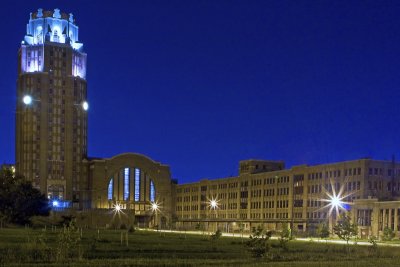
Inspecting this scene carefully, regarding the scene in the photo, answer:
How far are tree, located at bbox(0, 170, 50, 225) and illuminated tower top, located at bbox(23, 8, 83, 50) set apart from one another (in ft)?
262

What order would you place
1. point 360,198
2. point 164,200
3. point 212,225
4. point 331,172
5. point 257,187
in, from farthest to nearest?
point 164,200 < point 212,225 < point 257,187 < point 331,172 < point 360,198

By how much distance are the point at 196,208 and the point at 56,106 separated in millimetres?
59206

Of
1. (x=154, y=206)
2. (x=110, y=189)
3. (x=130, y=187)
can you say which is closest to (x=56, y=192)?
(x=110, y=189)

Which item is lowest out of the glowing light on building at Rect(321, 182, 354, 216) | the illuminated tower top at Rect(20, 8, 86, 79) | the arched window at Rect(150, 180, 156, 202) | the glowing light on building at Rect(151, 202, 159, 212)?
the glowing light on building at Rect(151, 202, 159, 212)

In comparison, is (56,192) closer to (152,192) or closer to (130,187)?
(130,187)

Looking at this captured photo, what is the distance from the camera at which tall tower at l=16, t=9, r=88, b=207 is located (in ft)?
594

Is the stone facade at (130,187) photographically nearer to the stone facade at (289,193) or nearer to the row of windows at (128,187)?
the row of windows at (128,187)

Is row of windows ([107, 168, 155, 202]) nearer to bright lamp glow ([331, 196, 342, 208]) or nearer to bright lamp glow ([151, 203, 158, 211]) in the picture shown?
bright lamp glow ([151, 203, 158, 211])

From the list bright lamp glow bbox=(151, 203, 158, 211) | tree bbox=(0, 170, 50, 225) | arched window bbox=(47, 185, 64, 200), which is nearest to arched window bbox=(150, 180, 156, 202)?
bright lamp glow bbox=(151, 203, 158, 211)

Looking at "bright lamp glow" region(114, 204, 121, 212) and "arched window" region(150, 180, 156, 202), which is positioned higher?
"arched window" region(150, 180, 156, 202)

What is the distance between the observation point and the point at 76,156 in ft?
619

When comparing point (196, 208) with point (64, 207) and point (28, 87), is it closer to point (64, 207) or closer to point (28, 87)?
point (64, 207)

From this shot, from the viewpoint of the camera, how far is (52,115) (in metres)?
184

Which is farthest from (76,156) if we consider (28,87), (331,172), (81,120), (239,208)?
(331,172)
